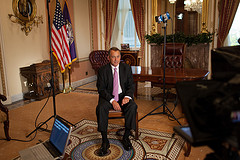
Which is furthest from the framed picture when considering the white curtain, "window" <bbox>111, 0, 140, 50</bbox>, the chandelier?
the chandelier

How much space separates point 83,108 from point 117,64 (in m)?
1.76

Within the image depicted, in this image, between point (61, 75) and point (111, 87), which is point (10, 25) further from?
point (111, 87)

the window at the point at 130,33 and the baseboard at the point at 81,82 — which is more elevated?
the window at the point at 130,33

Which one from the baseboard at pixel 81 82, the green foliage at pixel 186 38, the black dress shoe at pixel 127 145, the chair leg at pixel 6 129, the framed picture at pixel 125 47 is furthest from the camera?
the framed picture at pixel 125 47

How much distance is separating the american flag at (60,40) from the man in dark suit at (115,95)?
245 centimetres

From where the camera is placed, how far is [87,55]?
22.7 ft

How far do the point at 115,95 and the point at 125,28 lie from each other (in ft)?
15.5

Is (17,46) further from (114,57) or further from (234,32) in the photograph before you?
(234,32)

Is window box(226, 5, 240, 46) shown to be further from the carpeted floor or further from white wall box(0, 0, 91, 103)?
white wall box(0, 0, 91, 103)

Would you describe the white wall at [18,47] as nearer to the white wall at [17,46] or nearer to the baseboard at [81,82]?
the white wall at [17,46]

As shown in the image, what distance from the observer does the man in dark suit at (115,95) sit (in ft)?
8.60

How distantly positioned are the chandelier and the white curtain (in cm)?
200

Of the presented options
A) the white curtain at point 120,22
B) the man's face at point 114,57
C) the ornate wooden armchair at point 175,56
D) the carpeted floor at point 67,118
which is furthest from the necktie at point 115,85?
the white curtain at point 120,22

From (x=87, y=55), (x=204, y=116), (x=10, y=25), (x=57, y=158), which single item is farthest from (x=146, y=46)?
(x=204, y=116)
